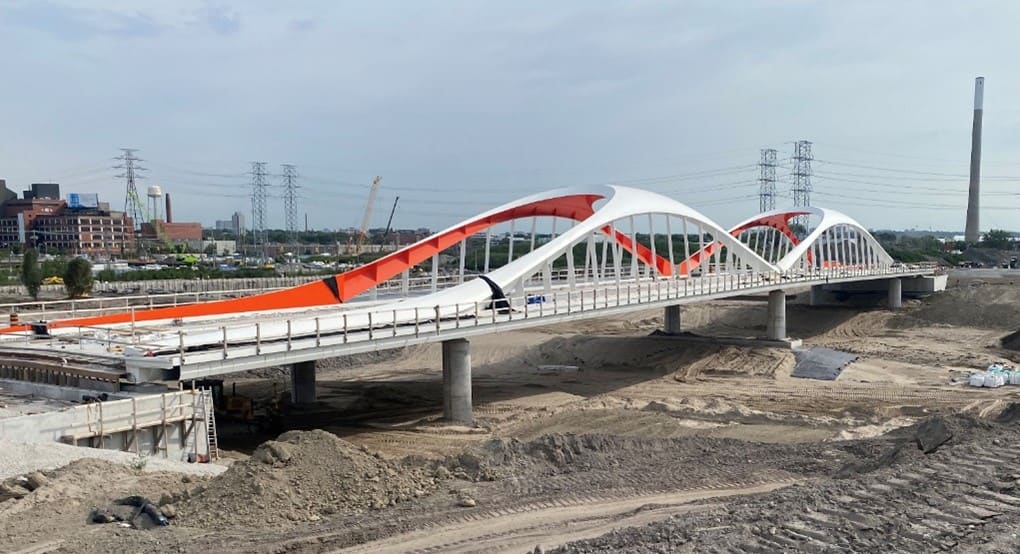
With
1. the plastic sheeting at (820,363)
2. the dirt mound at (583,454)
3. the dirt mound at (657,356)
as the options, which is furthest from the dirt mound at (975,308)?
the dirt mound at (583,454)

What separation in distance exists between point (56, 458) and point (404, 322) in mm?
11049

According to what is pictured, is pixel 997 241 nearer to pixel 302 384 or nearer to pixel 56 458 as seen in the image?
pixel 302 384

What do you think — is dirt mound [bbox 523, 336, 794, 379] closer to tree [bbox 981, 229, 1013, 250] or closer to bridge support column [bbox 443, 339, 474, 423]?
bridge support column [bbox 443, 339, 474, 423]

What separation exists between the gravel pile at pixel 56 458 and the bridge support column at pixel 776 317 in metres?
31.7

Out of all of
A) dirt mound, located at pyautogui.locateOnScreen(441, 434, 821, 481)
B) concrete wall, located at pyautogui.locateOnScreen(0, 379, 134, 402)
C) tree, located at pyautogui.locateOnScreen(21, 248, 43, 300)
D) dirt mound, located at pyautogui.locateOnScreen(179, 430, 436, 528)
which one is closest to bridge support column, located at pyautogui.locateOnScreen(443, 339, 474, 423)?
dirt mound, located at pyautogui.locateOnScreen(441, 434, 821, 481)

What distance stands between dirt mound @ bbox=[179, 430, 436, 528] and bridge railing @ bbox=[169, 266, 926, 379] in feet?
15.2

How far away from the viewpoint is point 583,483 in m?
13.4

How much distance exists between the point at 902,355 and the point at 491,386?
2084 centimetres

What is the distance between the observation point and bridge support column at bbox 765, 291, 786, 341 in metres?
39.5

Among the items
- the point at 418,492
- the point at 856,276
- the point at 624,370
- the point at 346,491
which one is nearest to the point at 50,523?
the point at 346,491

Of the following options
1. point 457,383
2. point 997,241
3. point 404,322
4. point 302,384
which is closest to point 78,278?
point 302,384

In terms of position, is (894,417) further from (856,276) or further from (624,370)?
(856,276)

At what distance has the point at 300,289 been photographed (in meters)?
27.7

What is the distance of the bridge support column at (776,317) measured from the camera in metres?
39.5
